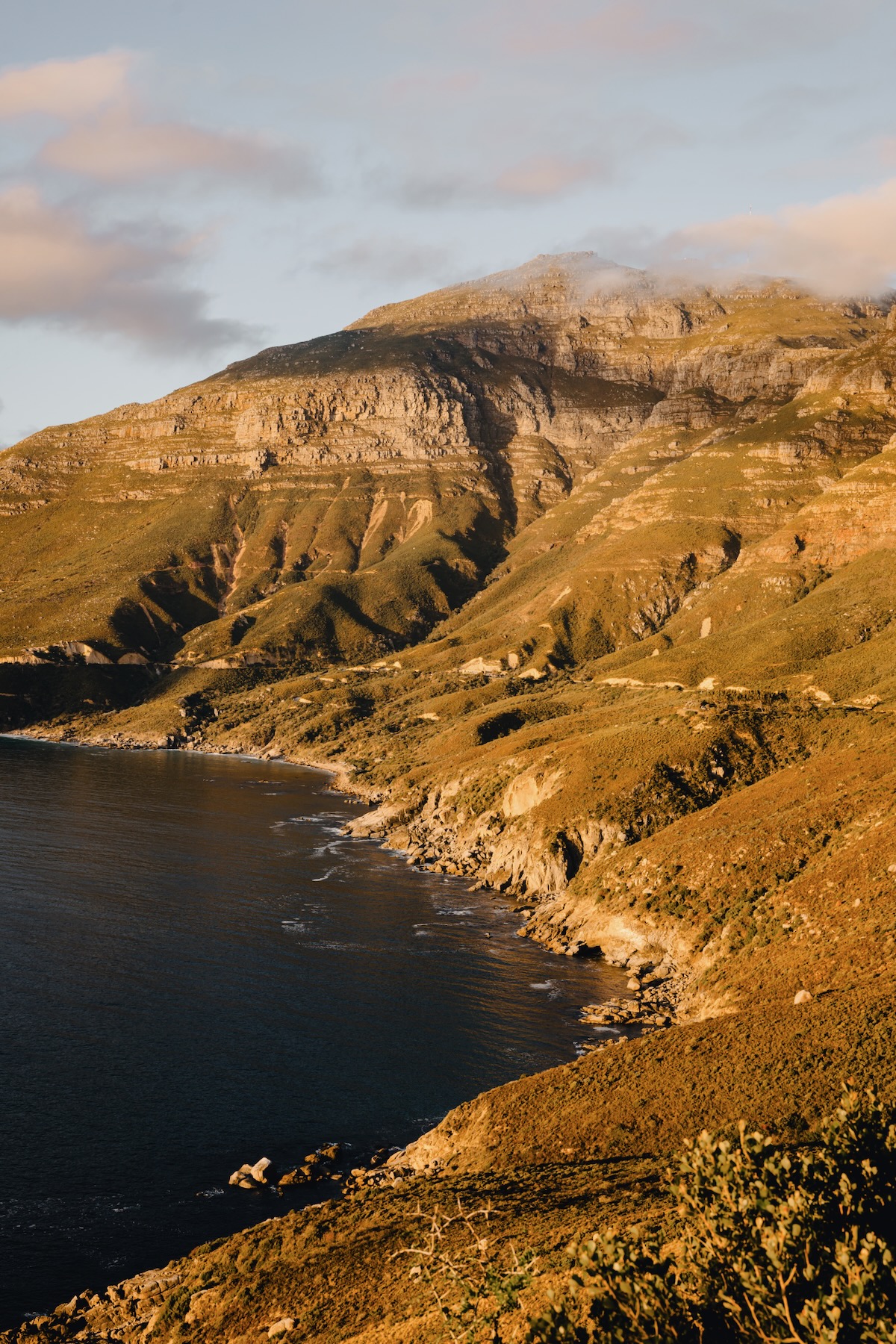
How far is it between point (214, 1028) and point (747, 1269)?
68550mm

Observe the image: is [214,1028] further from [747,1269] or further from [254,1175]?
[747,1269]

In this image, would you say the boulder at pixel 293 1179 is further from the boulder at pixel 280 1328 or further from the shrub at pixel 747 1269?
the shrub at pixel 747 1269

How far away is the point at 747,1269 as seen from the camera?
96.7 ft

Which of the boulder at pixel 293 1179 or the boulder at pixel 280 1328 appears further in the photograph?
the boulder at pixel 293 1179

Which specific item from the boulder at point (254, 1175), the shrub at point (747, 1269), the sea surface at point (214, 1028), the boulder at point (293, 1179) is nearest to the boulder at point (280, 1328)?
the sea surface at point (214, 1028)

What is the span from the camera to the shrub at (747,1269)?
2733cm

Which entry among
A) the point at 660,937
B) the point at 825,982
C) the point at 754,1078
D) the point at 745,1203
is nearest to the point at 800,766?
the point at 660,937

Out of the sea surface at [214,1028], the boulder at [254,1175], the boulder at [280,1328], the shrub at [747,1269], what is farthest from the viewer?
the boulder at [254,1175]

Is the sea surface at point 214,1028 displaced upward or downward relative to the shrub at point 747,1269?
downward

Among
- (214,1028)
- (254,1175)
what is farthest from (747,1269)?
(214,1028)

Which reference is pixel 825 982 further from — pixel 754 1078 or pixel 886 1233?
pixel 886 1233

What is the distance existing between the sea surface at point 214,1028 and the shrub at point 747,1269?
36872 mm

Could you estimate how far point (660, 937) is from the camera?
108 m

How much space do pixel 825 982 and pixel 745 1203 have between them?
174 ft
